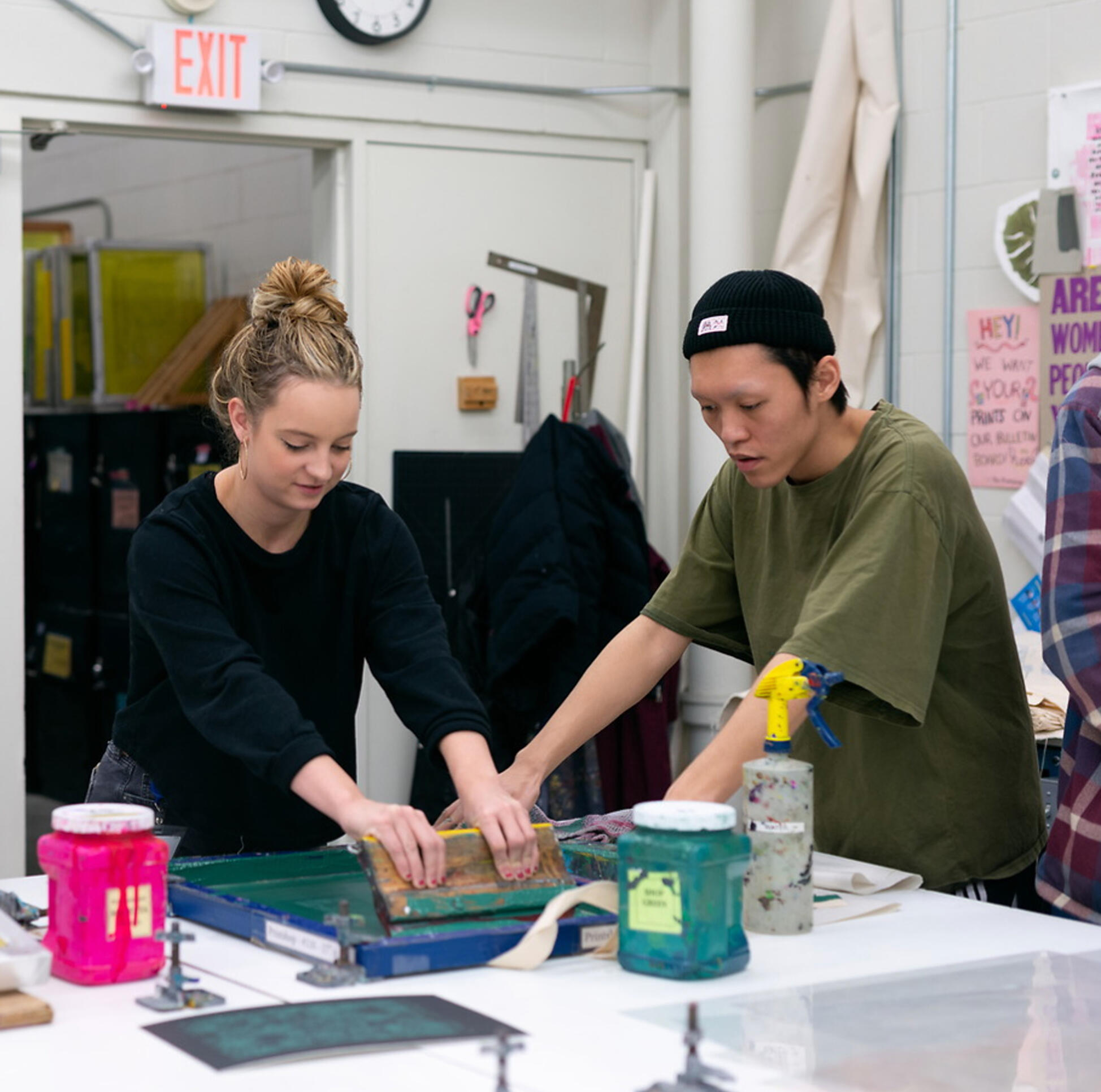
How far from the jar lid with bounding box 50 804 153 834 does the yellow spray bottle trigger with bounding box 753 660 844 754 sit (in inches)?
25.9

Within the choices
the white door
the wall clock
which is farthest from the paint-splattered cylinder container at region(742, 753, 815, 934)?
the wall clock

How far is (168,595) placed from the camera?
1.94m

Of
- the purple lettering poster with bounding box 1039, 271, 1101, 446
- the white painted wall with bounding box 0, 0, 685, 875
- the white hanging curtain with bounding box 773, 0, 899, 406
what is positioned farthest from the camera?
the white hanging curtain with bounding box 773, 0, 899, 406

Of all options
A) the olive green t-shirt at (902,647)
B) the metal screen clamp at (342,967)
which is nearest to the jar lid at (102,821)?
the metal screen clamp at (342,967)

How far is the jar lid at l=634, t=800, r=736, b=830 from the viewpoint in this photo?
5.16 ft

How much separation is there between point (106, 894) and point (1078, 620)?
1.09 meters

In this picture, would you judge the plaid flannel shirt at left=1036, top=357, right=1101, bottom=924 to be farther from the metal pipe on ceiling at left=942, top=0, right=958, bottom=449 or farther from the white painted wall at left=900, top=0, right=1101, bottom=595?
the metal pipe on ceiling at left=942, top=0, right=958, bottom=449

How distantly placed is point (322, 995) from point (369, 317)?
286 cm

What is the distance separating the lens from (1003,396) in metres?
3.76

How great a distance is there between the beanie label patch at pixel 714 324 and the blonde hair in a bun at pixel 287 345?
426 millimetres

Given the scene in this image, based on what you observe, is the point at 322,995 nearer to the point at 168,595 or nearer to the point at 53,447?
the point at 168,595

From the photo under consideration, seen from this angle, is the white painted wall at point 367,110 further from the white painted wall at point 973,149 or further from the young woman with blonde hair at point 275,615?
the young woman with blonde hair at point 275,615

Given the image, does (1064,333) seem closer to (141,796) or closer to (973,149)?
(973,149)

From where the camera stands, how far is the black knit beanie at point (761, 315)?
2.01 metres
